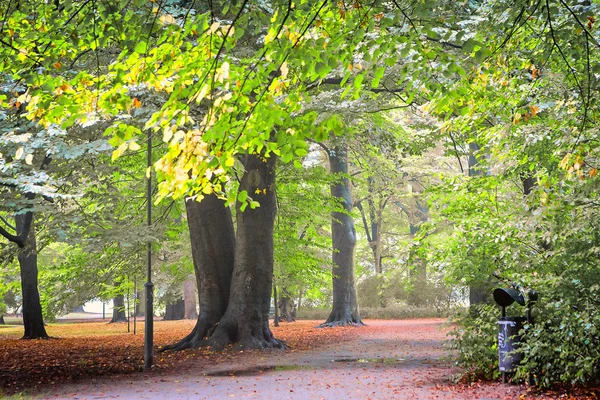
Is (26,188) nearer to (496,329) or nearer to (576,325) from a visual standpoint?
(496,329)

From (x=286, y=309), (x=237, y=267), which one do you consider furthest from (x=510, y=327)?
(x=286, y=309)

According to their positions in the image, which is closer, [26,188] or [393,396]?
[393,396]

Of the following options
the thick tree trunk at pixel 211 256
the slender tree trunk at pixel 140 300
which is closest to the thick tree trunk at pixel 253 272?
the thick tree trunk at pixel 211 256

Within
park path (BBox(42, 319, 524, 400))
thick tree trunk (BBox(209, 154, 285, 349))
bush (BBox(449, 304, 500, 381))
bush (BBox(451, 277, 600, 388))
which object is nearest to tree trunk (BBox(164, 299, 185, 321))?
thick tree trunk (BBox(209, 154, 285, 349))

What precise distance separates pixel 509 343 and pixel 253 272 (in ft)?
26.3

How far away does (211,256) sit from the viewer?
17.0 meters

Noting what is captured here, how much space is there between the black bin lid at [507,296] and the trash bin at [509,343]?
25cm

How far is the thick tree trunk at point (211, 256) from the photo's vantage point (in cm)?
1680

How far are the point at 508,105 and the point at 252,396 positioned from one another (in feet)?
22.0

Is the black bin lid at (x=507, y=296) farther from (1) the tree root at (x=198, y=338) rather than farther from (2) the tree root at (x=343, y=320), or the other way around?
(2) the tree root at (x=343, y=320)

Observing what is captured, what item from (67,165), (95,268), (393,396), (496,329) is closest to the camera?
(393,396)

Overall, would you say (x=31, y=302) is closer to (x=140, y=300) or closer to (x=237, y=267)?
(x=140, y=300)

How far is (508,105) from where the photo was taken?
11500mm

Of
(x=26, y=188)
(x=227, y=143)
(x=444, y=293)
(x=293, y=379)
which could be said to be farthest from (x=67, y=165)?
(x=444, y=293)
